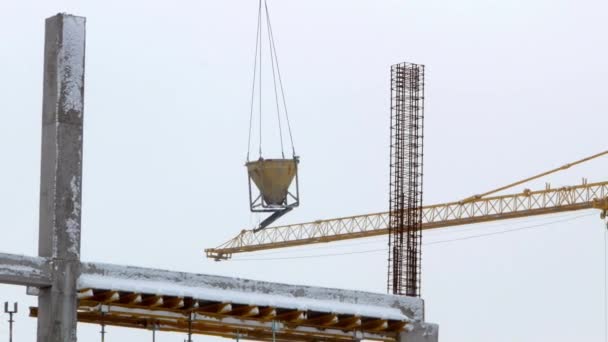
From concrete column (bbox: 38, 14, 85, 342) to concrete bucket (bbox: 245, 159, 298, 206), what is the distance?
8553 millimetres

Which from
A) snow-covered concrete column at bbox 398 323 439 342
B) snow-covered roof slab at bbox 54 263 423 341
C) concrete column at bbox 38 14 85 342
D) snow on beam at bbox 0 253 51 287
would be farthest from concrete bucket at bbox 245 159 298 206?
snow on beam at bbox 0 253 51 287

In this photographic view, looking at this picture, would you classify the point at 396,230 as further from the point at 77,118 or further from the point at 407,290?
the point at 77,118

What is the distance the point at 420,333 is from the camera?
47062 mm

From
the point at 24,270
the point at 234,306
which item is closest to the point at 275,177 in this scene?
the point at 234,306

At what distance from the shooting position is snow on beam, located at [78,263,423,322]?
41.0 metres

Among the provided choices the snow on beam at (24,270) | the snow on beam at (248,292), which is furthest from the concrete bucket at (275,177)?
the snow on beam at (24,270)

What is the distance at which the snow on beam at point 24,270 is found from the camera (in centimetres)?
3897

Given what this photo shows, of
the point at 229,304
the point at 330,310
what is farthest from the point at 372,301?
the point at 229,304

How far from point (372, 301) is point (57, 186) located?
9.76 m

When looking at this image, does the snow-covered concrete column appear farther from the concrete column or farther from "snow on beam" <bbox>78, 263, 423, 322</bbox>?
the concrete column

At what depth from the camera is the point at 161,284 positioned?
41.7 meters

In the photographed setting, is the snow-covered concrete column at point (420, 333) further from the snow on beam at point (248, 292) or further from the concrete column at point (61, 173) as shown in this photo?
the concrete column at point (61, 173)

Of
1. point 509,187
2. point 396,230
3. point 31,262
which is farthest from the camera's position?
point 509,187

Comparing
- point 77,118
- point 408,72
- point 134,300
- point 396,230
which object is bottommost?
point 134,300
